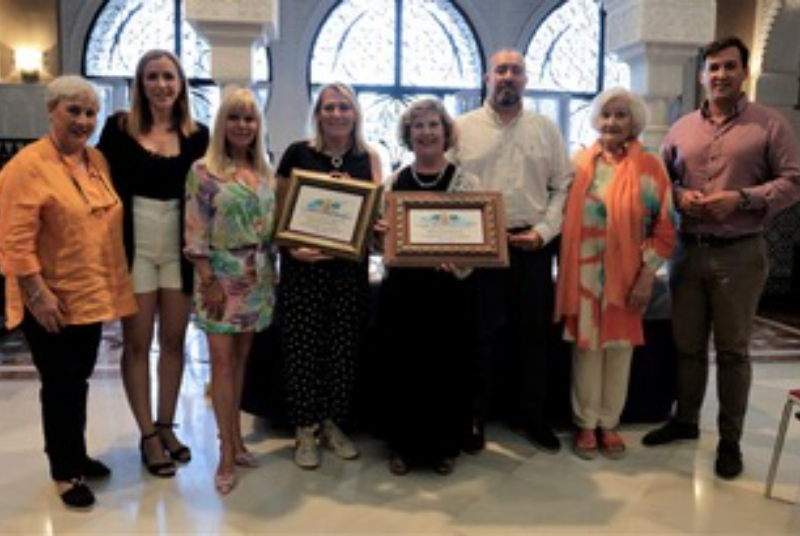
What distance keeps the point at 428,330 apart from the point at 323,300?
427mm

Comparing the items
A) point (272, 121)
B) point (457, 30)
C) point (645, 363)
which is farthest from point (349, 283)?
point (457, 30)

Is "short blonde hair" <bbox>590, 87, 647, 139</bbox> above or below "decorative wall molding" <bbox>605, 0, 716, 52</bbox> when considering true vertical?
below

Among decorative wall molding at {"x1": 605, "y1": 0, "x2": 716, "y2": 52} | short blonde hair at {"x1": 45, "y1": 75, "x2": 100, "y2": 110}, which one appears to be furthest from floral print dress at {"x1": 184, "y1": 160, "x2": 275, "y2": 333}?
decorative wall molding at {"x1": 605, "y1": 0, "x2": 716, "y2": 52}

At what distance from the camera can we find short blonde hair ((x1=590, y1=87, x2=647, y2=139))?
3.10 m

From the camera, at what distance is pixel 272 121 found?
32.0ft

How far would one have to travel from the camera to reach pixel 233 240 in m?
2.82

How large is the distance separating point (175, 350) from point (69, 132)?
3.01 feet

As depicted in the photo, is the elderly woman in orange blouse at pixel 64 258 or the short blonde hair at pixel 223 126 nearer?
the elderly woman in orange blouse at pixel 64 258

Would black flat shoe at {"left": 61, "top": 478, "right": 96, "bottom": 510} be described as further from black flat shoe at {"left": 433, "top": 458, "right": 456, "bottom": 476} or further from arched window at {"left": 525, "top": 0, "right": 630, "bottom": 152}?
arched window at {"left": 525, "top": 0, "right": 630, "bottom": 152}

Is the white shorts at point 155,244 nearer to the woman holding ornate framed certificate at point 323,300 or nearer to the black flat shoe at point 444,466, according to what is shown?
the woman holding ornate framed certificate at point 323,300

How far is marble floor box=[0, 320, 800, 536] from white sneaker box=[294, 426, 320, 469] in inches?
1.6

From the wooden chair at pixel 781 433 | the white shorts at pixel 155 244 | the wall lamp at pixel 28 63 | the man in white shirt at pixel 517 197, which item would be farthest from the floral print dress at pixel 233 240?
the wall lamp at pixel 28 63

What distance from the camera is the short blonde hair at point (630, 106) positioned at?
10.2 feet

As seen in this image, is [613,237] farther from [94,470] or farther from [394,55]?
[394,55]
